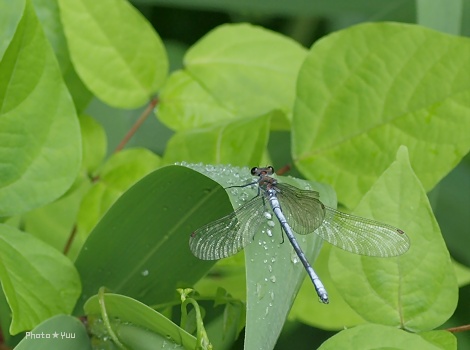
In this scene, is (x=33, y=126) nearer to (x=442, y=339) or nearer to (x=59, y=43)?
(x=59, y=43)

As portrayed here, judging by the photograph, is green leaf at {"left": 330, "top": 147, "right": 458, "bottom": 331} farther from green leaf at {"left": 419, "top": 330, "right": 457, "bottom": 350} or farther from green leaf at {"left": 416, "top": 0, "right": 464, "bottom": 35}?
green leaf at {"left": 416, "top": 0, "right": 464, "bottom": 35}

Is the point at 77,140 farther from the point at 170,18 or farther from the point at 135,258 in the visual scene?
the point at 170,18

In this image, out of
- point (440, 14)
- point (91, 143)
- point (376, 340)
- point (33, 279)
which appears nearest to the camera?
point (376, 340)

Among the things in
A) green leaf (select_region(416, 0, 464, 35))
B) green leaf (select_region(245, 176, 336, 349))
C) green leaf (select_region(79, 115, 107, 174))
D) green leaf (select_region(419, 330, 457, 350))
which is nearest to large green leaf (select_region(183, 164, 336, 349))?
green leaf (select_region(245, 176, 336, 349))

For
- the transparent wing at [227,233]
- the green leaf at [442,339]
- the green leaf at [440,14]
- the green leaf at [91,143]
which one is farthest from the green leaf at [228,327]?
the green leaf at [440,14]

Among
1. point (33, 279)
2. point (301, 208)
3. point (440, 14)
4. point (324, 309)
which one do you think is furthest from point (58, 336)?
point (440, 14)

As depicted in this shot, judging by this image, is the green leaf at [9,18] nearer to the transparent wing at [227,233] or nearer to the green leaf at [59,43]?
the green leaf at [59,43]
